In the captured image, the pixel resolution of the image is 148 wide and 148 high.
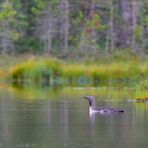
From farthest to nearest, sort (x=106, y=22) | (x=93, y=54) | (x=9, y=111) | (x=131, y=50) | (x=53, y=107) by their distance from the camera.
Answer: (x=106, y=22)
(x=131, y=50)
(x=93, y=54)
(x=53, y=107)
(x=9, y=111)

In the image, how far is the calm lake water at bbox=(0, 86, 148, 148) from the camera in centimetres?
1742

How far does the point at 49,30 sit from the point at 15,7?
3050 millimetres

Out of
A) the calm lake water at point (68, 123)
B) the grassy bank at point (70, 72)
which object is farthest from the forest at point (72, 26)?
the calm lake water at point (68, 123)

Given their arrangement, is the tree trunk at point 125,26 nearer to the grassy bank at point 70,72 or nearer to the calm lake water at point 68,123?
the grassy bank at point 70,72

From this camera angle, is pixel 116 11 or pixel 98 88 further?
pixel 116 11

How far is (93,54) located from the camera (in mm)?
55062

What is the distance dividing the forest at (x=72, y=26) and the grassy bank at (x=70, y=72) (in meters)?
13.5

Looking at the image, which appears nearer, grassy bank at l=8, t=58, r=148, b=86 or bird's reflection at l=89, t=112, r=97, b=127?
bird's reflection at l=89, t=112, r=97, b=127

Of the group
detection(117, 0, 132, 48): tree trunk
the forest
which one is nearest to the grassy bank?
the forest

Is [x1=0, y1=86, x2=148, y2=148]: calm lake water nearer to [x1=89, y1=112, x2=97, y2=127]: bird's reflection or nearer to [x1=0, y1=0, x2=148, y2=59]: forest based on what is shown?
[x1=89, y1=112, x2=97, y2=127]: bird's reflection

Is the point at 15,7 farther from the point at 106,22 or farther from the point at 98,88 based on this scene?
the point at 98,88

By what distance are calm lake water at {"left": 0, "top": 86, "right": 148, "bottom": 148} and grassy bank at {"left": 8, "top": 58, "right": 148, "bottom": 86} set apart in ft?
40.2

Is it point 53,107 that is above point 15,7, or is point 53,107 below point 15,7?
below

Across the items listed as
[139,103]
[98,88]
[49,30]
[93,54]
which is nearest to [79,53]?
[93,54]
